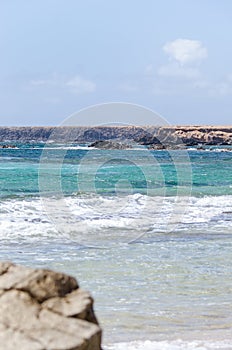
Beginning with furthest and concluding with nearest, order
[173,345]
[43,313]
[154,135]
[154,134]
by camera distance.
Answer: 1. [154,134]
2. [154,135]
3. [173,345]
4. [43,313]

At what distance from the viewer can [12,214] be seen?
17984 millimetres

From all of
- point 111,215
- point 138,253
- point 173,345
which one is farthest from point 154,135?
point 173,345

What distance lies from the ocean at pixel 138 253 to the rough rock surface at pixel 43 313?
1609mm

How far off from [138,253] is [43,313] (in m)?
7.52

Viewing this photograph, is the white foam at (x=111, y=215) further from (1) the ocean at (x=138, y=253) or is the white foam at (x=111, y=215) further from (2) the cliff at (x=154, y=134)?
(2) the cliff at (x=154, y=134)

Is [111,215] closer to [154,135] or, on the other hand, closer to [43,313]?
[43,313]

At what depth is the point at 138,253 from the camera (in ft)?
40.2

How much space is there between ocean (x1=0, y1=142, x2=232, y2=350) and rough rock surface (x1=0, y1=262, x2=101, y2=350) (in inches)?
Result: 63.4

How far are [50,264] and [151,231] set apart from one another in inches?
202

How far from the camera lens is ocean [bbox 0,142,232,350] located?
7.37 meters

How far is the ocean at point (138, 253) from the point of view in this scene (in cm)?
737

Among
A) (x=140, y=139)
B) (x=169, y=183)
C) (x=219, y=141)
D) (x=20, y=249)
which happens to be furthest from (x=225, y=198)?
(x=219, y=141)

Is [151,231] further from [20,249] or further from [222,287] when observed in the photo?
[222,287]

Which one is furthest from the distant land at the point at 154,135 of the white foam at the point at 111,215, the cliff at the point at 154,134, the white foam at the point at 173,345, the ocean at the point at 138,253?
the white foam at the point at 173,345
